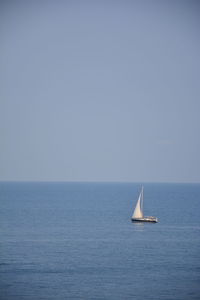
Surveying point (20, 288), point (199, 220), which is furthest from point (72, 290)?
point (199, 220)

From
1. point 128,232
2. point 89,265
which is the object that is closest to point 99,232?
point 128,232

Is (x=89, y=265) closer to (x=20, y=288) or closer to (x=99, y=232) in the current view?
(x=20, y=288)

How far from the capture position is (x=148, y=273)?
7975cm

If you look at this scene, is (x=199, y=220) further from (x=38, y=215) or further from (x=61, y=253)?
(x=61, y=253)

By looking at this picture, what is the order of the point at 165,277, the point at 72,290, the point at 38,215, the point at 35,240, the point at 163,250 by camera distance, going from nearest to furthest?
the point at 72,290, the point at 165,277, the point at 163,250, the point at 35,240, the point at 38,215

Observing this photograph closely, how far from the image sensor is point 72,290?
71.3 metres

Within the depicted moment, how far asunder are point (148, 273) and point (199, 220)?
65280 mm

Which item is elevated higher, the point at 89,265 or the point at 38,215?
the point at 38,215

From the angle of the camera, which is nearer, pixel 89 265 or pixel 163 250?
pixel 89 265

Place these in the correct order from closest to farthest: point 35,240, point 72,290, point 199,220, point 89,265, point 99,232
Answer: point 72,290 → point 89,265 → point 35,240 → point 99,232 → point 199,220

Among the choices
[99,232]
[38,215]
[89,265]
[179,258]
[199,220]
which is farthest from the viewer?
[38,215]

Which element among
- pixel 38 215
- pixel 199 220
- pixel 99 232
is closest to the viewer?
pixel 99 232

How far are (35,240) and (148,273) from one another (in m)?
29.5

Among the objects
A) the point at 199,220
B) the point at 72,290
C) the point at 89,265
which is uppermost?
the point at 199,220
